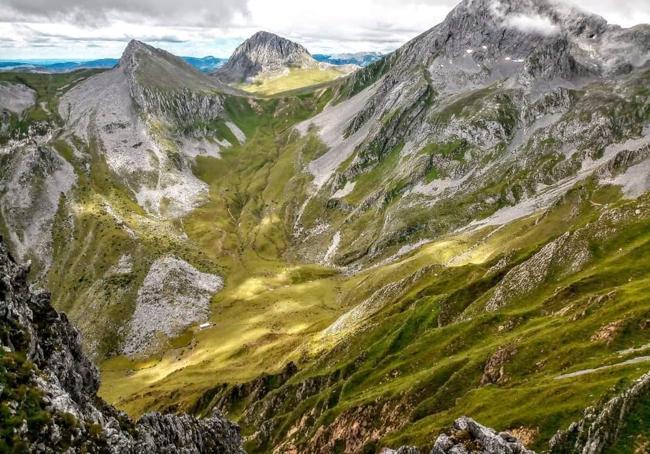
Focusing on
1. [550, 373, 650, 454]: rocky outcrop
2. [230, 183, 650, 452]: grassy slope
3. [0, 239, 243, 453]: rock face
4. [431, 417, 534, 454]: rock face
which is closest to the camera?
[0, 239, 243, 453]: rock face

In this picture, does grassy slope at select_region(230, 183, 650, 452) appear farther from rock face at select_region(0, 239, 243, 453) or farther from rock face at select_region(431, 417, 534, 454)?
rock face at select_region(0, 239, 243, 453)

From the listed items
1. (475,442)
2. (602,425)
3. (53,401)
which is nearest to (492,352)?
(602,425)

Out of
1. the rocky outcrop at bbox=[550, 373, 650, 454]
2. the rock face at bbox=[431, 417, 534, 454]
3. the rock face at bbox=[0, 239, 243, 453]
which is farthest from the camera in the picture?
the rocky outcrop at bbox=[550, 373, 650, 454]

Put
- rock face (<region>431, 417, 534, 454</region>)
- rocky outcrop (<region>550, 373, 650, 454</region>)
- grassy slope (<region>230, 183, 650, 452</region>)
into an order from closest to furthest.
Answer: rock face (<region>431, 417, 534, 454</region>), rocky outcrop (<region>550, 373, 650, 454</region>), grassy slope (<region>230, 183, 650, 452</region>)

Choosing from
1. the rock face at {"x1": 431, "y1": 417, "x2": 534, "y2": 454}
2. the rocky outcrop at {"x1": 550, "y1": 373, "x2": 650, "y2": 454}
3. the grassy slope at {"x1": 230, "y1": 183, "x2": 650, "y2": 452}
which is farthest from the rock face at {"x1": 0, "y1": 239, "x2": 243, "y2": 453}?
the rocky outcrop at {"x1": 550, "y1": 373, "x2": 650, "y2": 454}

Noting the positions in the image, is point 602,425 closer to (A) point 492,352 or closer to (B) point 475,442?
(B) point 475,442

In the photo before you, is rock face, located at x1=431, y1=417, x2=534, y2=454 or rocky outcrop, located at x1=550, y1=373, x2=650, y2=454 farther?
rocky outcrop, located at x1=550, y1=373, x2=650, y2=454

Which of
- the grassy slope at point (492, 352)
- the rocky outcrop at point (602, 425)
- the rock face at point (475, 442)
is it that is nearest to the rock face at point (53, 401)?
the rock face at point (475, 442)
